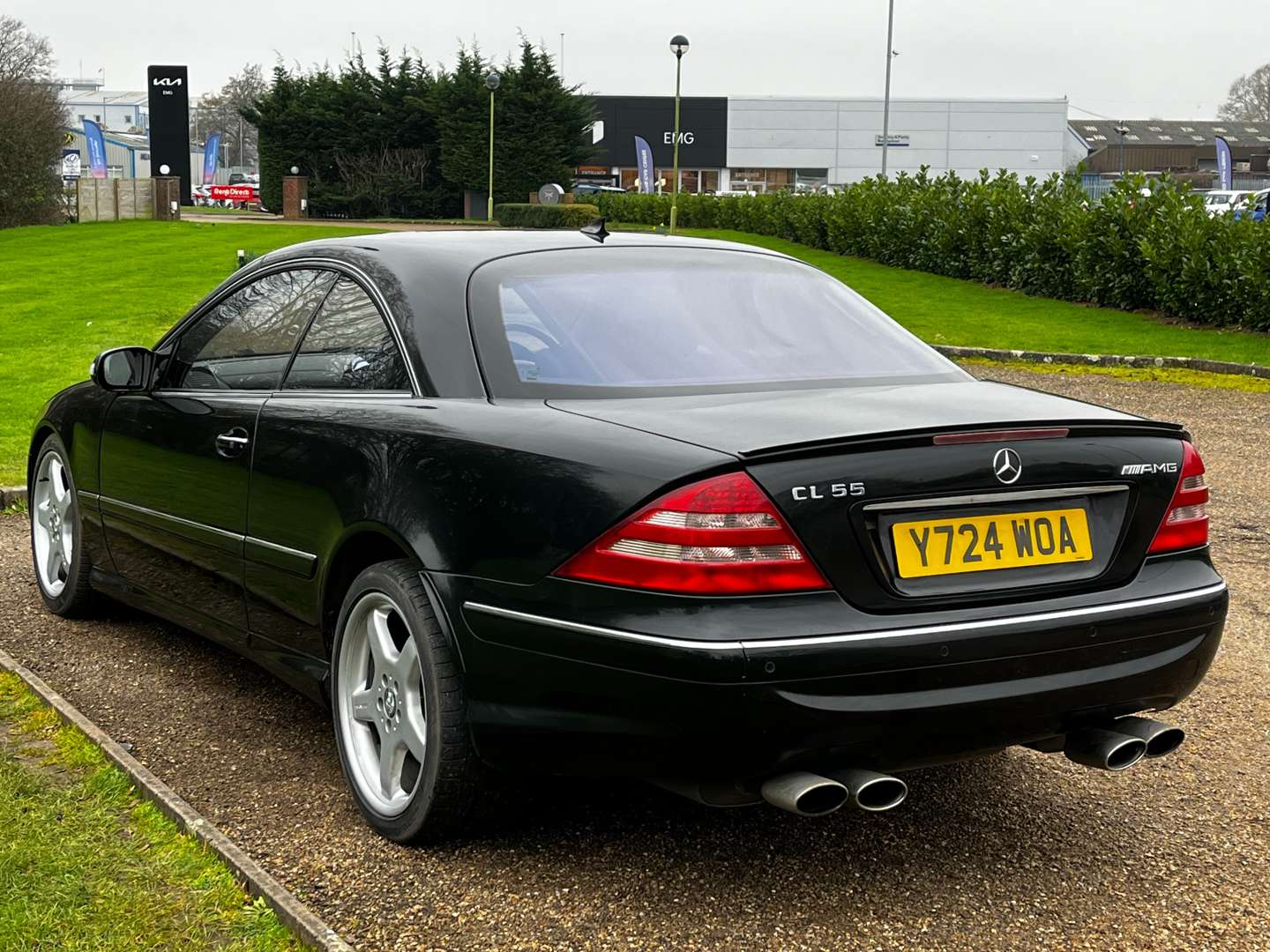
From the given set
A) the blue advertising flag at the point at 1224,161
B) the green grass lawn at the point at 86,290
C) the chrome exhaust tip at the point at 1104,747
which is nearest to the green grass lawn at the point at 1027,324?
the green grass lawn at the point at 86,290

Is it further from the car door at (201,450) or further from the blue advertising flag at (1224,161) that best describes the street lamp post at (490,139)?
the car door at (201,450)

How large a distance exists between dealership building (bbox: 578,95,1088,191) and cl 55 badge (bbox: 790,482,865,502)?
75016mm

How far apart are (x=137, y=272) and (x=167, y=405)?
20.8 metres

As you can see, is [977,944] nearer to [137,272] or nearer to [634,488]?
[634,488]

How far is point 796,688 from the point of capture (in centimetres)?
282

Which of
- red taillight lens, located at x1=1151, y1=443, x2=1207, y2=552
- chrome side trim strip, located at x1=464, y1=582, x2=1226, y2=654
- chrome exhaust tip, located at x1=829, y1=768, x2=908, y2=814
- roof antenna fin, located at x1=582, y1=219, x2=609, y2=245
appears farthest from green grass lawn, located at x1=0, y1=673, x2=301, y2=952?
red taillight lens, located at x1=1151, y1=443, x2=1207, y2=552

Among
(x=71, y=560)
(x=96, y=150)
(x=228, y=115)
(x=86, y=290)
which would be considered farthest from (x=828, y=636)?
(x=228, y=115)

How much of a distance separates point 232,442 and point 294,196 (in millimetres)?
50688

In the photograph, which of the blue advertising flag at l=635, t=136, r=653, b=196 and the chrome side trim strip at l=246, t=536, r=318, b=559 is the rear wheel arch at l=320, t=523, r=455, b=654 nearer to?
the chrome side trim strip at l=246, t=536, r=318, b=559

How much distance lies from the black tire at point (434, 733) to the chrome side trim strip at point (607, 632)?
0.53 feet

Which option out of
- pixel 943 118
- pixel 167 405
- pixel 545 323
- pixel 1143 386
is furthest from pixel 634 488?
pixel 943 118

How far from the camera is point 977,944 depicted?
3.03 meters

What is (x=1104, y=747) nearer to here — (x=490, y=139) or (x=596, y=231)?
(x=596, y=231)

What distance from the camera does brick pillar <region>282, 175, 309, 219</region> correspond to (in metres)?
52.6
